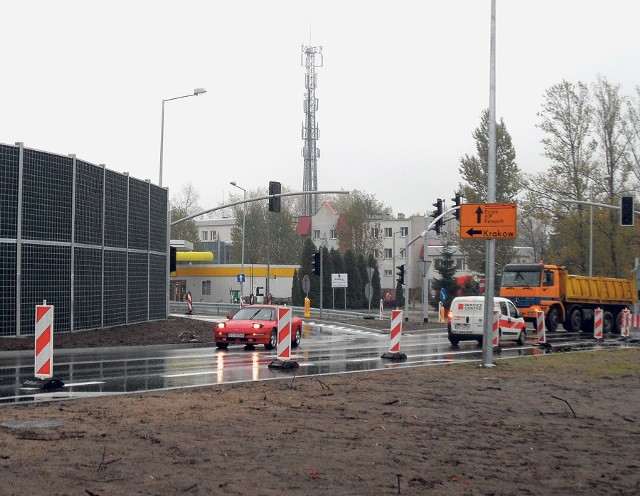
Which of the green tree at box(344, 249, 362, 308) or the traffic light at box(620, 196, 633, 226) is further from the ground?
the traffic light at box(620, 196, 633, 226)

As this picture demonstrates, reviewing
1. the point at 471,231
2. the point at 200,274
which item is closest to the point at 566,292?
the point at 471,231

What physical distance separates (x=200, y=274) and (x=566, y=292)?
160ft

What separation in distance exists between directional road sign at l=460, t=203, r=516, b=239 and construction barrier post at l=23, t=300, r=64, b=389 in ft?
30.0

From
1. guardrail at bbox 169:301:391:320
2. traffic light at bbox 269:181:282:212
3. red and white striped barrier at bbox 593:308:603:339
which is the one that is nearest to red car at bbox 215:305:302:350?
traffic light at bbox 269:181:282:212

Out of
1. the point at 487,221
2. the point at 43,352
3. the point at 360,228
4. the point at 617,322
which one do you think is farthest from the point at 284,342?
the point at 360,228

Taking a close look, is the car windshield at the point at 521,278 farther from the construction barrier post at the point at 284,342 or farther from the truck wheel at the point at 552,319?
the construction barrier post at the point at 284,342

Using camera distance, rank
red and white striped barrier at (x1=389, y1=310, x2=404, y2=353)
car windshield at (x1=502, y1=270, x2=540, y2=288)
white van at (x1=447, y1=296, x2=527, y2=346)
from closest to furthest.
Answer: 1. red and white striped barrier at (x1=389, y1=310, x2=404, y2=353)
2. white van at (x1=447, y1=296, x2=527, y2=346)
3. car windshield at (x1=502, y1=270, x2=540, y2=288)

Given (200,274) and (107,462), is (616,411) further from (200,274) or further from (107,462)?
(200,274)

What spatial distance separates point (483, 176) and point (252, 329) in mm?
49704

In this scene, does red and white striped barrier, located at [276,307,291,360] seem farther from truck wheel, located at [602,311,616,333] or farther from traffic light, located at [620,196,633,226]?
truck wheel, located at [602,311,616,333]

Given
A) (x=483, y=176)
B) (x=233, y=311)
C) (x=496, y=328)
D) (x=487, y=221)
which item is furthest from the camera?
(x=483, y=176)

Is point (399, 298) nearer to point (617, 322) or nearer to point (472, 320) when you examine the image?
point (617, 322)

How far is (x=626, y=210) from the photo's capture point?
37281 millimetres

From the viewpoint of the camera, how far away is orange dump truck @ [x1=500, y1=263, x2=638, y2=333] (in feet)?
140
